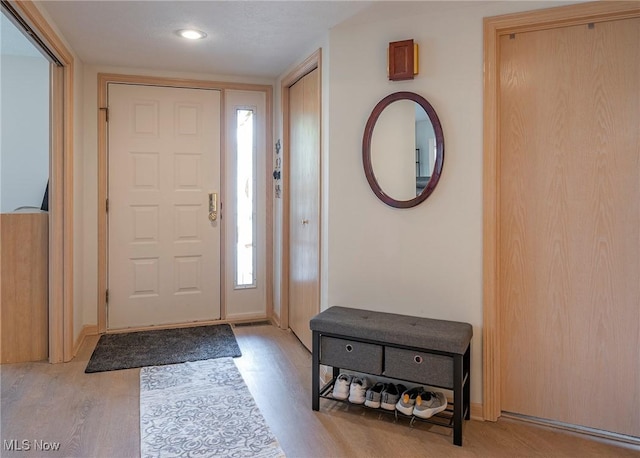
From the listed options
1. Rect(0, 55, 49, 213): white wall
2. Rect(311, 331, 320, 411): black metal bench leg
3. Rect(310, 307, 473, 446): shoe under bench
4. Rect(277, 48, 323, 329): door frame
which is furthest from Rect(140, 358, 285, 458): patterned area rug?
Rect(0, 55, 49, 213): white wall

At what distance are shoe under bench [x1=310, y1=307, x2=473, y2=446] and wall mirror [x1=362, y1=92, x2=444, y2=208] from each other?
0.67 m

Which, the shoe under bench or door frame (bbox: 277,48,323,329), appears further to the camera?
door frame (bbox: 277,48,323,329)

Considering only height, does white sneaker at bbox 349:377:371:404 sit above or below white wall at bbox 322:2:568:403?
below

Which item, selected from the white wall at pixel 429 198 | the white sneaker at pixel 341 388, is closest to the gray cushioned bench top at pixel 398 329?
the white wall at pixel 429 198

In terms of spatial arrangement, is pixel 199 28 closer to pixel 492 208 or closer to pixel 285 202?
pixel 285 202

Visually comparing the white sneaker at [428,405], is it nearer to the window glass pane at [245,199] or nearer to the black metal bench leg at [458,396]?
the black metal bench leg at [458,396]

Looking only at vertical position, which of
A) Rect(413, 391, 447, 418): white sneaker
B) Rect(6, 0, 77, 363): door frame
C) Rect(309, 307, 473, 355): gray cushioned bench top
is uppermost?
Rect(6, 0, 77, 363): door frame

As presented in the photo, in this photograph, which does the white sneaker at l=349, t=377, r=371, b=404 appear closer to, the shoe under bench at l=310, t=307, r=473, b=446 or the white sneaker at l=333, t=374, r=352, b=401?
the white sneaker at l=333, t=374, r=352, b=401

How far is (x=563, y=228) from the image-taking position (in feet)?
7.18

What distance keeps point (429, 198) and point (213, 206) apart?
6.99 feet

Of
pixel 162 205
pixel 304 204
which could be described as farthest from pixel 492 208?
pixel 162 205

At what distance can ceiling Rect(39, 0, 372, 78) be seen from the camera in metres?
2.39

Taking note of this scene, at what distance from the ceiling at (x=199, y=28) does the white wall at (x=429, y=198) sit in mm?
272

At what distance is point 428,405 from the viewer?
7.15ft
